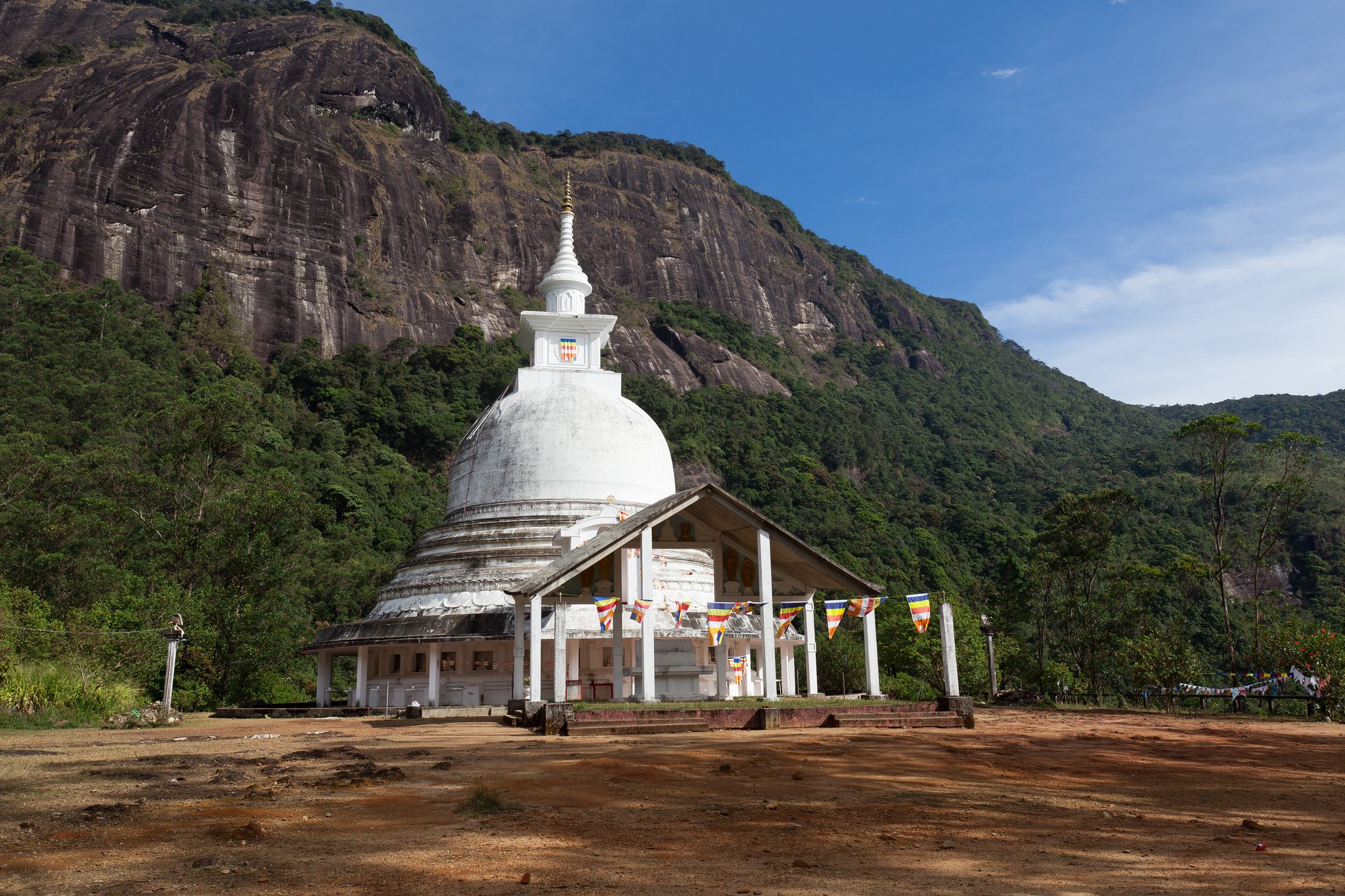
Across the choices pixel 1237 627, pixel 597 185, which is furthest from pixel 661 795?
pixel 597 185

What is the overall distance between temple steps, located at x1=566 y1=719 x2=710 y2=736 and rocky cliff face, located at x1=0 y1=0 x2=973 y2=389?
81.5 m

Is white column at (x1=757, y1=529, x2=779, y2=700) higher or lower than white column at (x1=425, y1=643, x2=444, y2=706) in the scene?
higher

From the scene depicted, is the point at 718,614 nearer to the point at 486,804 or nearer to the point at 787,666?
the point at 787,666

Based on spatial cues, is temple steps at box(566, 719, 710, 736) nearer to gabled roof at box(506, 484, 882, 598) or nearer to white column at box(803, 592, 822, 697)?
gabled roof at box(506, 484, 882, 598)

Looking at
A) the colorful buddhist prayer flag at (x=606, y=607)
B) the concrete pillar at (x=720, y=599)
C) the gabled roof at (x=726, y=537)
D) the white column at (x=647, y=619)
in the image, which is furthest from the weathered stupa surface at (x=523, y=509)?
the white column at (x=647, y=619)

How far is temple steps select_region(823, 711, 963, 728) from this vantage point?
51.6ft

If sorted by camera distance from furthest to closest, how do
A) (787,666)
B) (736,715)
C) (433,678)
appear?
(787,666) < (433,678) < (736,715)

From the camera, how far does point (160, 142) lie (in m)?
87.4

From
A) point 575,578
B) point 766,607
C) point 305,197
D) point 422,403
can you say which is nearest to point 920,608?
point 766,607

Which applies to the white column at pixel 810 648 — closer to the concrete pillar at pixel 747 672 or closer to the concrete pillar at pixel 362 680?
the concrete pillar at pixel 747 672

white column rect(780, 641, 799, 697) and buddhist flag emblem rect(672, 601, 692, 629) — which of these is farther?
white column rect(780, 641, 799, 697)

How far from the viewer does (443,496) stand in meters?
70.6

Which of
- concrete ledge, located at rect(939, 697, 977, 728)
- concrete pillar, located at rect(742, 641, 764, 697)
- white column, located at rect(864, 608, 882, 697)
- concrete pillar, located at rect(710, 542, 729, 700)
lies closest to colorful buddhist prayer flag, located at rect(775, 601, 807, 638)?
concrete pillar, located at rect(710, 542, 729, 700)

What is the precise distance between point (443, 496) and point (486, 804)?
65.4 metres
